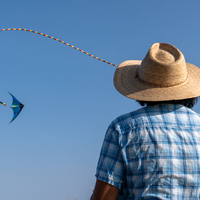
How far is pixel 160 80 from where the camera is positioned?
72.4 inches

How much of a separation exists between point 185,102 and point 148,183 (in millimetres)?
617

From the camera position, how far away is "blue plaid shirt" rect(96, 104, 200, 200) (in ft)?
5.01

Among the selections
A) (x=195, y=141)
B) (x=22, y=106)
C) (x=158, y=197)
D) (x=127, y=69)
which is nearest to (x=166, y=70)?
(x=127, y=69)

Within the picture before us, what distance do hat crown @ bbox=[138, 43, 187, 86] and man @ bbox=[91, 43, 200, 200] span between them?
9 cm

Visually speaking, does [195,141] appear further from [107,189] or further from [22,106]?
[22,106]

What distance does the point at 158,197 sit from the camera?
4.91ft

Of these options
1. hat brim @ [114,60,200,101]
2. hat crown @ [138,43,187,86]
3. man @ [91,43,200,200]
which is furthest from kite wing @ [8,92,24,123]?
man @ [91,43,200,200]

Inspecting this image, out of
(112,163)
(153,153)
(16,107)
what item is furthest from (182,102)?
(16,107)

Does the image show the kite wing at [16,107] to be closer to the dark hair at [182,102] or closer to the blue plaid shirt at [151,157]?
the dark hair at [182,102]

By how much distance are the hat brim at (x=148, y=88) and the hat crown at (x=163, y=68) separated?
38 mm

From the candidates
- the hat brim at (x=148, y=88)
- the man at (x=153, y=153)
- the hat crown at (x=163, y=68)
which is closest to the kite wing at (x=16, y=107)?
the hat brim at (x=148, y=88)

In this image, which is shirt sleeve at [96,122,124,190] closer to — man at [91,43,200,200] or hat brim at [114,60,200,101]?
man at [91,43,200,200]

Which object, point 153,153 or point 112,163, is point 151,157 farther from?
point 112,163

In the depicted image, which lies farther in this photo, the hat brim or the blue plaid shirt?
the hat brim
